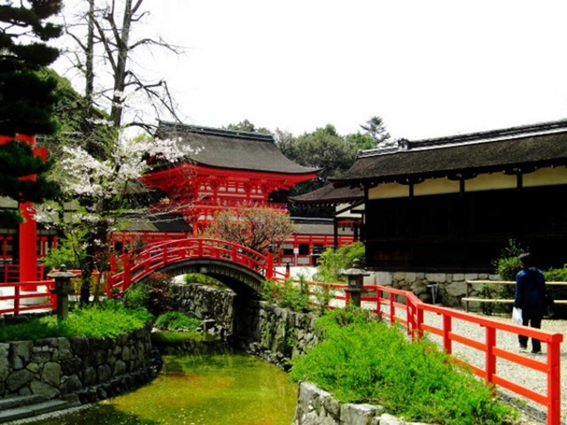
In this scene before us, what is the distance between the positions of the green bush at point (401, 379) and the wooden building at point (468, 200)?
8481 mm

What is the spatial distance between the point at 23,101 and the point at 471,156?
1239 cm

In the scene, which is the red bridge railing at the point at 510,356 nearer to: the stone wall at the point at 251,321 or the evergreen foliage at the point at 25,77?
the stone wall at the point at 251,321

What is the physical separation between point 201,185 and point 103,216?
1814 centimetres

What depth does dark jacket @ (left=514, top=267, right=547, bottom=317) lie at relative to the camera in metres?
Result: 9.69

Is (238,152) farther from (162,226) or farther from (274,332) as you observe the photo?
(274,332)

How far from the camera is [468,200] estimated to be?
18078mm

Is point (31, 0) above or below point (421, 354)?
above

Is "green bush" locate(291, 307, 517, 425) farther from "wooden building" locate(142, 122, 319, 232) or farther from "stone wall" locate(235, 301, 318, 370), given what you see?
"wooden building" locate(142, 122, 319, 232)

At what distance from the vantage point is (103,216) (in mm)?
15992

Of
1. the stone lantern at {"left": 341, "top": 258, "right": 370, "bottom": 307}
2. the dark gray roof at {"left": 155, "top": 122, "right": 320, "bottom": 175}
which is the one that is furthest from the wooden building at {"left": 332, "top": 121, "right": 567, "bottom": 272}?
the dark gray roof at {"left": 155, "top": 122, "right": 320, "bottom": 175}

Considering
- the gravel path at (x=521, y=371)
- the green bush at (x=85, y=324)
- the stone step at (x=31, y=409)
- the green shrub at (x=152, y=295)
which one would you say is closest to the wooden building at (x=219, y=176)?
the green shrub at (x=152, y=295)

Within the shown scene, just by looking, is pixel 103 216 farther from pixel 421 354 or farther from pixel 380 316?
pixel 421 354

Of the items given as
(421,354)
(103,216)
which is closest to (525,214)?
(421,354)

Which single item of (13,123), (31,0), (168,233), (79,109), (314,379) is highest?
(31,0)
